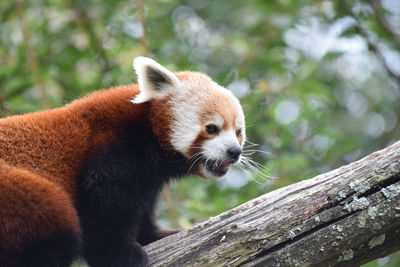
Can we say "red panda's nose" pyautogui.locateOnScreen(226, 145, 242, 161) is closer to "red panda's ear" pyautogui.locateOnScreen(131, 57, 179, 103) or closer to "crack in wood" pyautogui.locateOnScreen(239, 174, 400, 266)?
"red panda's ear" pyautogui.locateOnScreen(131, 57, 179, 103)

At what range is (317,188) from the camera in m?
3.65

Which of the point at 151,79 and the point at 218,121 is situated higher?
the point at 151,79

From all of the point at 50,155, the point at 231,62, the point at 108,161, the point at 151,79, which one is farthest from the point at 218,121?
the point at 231,62

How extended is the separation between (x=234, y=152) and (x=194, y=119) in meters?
0.36

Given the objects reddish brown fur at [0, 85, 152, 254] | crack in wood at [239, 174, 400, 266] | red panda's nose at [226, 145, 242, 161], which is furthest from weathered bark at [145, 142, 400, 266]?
reddish brown fur at [0, 85, 152, 254]

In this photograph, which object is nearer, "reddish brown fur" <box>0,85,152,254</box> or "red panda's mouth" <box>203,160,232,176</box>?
"reddish brown fur" <box>0,85,152,254</box>

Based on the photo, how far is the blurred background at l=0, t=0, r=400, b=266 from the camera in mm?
5824

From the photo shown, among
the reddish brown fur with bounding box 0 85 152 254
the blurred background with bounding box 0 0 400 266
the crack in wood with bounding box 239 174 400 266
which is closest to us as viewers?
the reddish brown fur with bounding box 0 85 152 254

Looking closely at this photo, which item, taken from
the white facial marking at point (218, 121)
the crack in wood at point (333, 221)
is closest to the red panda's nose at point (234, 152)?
the white facial marking at point (218, 121)

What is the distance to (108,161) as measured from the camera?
151 inches

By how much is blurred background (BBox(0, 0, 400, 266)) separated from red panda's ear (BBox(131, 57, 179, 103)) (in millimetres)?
1267

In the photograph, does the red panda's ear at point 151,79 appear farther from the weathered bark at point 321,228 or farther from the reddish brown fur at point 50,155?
the weathered bark at point 321,228

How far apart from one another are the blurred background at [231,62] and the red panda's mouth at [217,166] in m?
0.78

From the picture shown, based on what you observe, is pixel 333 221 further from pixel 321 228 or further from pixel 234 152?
pixel 234 152
